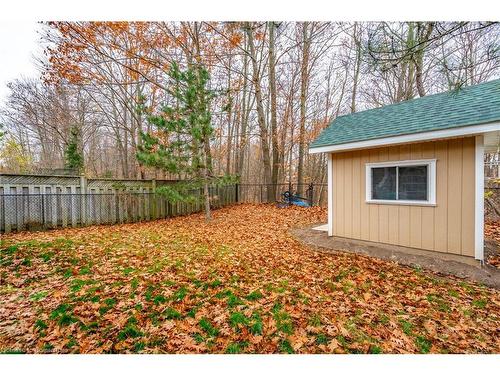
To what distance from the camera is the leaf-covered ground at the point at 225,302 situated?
213 centimetres

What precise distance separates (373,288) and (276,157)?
30.6 ft

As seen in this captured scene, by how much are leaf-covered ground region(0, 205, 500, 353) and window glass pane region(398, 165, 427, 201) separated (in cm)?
147

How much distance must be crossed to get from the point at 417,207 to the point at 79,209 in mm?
8620

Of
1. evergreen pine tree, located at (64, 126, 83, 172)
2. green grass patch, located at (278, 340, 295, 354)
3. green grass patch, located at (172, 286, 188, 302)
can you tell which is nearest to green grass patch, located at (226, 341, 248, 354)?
green grass patch, located at (278, 340, 295, 354)

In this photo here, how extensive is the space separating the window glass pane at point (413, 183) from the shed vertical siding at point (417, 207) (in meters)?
0.20

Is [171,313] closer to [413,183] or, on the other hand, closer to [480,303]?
[480,303]

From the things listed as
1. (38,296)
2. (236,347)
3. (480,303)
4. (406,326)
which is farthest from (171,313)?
(480,303)

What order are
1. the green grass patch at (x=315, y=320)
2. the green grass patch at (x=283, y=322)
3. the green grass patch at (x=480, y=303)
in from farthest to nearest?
the green grass patch at (x=480, y=303) → the green grass patch at (x=315, y=320) → the green grass patch at (x=283, y=322)

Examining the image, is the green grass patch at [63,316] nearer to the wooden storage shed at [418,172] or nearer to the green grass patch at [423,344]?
Answer: the green grass patch at [423,344]

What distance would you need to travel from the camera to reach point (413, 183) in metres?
4.56

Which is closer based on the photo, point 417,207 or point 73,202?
point 417,207

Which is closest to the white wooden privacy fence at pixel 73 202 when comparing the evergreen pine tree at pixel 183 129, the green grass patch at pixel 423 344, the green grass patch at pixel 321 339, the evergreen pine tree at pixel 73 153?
the evergreen pine tree at pixel 183 129

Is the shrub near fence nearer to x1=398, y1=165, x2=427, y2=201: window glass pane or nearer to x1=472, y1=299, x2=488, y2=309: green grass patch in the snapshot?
x1=398, y1=165, x2=427, y2=201: window glass pane

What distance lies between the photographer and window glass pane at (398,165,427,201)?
4.44 metres
